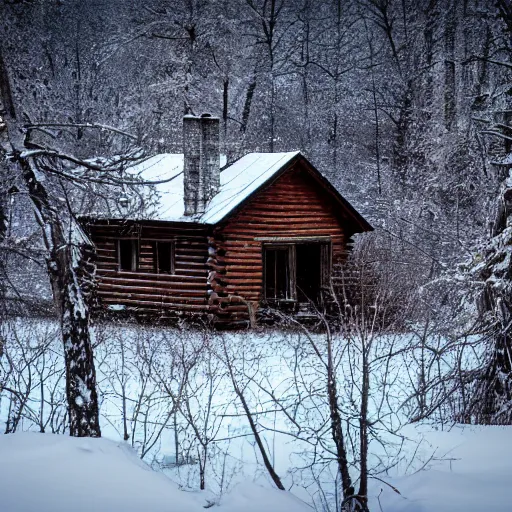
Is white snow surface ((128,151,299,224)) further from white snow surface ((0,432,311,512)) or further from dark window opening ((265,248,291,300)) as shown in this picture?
white snow surface ((0,432,311,512))

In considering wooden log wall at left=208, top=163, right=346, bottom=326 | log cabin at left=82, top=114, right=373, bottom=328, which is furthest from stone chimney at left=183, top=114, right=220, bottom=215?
wooden log wall at left=208, top=163, right=346, bottom=326

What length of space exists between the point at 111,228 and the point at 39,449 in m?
11.7

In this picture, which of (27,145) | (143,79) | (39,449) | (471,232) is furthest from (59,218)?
(143,79)

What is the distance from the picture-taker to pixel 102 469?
8500 mm

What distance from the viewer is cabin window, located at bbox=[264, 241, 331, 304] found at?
19.2 meters

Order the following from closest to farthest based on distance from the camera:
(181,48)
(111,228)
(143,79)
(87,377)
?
(87,377) → (111,228) → (181,48) → (143,79)

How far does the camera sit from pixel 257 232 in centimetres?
1884

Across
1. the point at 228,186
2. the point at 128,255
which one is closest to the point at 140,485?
the point at 228,186

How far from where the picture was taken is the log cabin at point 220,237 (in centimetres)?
1834

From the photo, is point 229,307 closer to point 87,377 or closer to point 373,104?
point 87,377

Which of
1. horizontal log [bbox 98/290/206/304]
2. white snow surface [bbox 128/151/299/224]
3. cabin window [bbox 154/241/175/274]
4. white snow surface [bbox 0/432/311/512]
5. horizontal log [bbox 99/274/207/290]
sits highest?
white snow surface [bbox 128/151/299/224]

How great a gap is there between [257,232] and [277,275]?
427 centimetres

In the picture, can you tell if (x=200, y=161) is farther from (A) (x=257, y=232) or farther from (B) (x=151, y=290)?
(B) (x=151, y=290)

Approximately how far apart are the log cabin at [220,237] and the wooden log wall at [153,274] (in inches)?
1.0
